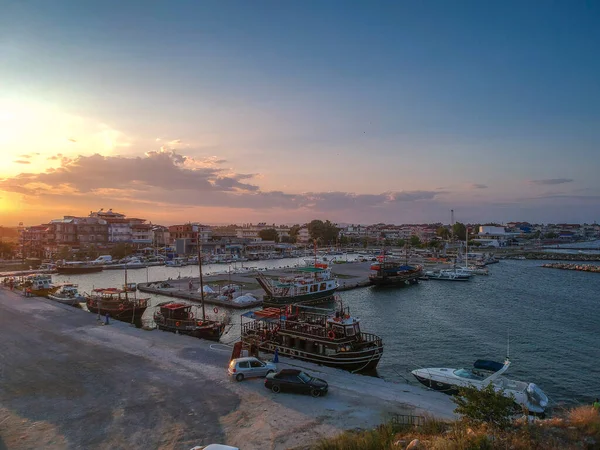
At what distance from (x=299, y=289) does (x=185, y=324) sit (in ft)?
56.5

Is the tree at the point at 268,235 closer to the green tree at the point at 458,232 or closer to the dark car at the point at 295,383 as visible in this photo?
the green tree at the point at 458,232

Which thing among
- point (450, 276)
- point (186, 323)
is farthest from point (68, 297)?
point (450, 276)

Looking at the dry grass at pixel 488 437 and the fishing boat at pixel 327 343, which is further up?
the dry grass at pixel 488 437

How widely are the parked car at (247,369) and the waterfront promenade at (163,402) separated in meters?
0.35

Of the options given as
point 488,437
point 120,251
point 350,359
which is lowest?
point 350,359

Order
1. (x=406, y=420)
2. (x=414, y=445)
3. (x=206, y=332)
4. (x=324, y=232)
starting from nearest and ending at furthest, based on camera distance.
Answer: (x=414, y=445) → (x=406, y=420) → (x=206, y=332) → (x=324, y=232)

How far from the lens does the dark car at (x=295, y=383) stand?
14.2 metres

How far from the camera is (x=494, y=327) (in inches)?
1243

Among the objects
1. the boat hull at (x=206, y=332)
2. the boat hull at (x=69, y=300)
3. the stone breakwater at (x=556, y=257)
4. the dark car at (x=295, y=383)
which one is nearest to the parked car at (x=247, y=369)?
the dark car at (x=295, y=383)

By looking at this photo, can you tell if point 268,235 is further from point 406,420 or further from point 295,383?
point 406,420

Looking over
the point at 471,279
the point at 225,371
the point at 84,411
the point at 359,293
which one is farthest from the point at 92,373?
the point at 471,279

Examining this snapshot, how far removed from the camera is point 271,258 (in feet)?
366

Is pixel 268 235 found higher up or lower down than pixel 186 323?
higher up

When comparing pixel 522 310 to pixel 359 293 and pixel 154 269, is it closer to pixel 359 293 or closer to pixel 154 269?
pixel 359 293
